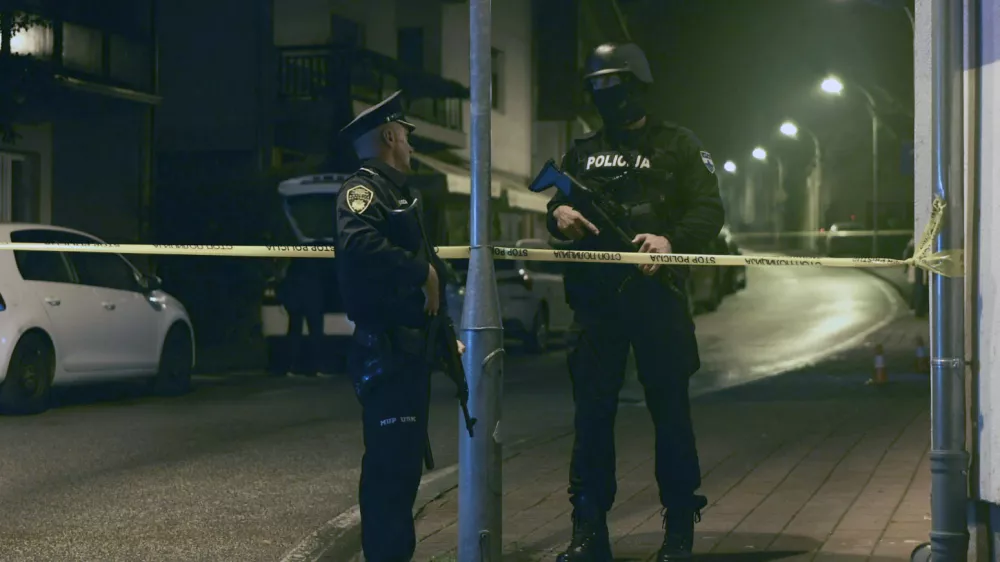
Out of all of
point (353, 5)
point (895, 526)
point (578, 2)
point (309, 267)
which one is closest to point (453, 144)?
point (353, 5)

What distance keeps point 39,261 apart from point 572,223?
7.90 m

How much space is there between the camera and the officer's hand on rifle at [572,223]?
19.1 ft

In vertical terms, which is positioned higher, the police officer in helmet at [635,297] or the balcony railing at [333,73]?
the balcony railing at [333,73]

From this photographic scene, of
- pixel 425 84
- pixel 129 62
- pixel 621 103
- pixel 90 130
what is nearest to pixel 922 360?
pixel 621 103

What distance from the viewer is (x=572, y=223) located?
5.84 metres

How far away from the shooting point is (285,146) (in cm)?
2798

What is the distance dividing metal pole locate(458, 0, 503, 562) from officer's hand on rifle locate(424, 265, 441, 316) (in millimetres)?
105

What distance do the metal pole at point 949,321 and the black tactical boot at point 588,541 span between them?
1.29m

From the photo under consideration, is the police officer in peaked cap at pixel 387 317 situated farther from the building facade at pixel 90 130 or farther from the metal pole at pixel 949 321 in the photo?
the building facade at pixel 90 130

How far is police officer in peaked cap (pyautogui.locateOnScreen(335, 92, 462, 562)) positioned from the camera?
5.02 metres

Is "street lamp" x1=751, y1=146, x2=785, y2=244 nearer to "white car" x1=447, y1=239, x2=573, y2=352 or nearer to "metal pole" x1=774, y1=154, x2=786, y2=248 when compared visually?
"metal pole" x1=774, y1=154, x2=786, y2=248

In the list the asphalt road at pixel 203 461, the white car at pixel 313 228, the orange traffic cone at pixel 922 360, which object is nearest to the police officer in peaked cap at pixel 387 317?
the asphalt road at pixel 203 461

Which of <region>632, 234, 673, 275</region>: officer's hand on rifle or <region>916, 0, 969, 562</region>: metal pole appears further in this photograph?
<region>632, 234, 673, 275</region>: officer's hand on rifle

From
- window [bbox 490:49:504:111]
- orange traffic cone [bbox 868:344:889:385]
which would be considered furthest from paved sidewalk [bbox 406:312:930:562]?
window [bbox 490:49:504:111]
